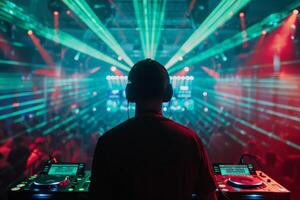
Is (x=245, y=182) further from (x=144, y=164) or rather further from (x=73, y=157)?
(x=73, y=157)

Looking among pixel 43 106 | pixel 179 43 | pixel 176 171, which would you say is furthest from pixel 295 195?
pixel 43 106

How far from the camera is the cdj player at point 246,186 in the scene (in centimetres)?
195

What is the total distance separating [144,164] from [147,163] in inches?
0.5

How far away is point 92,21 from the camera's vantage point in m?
7.01

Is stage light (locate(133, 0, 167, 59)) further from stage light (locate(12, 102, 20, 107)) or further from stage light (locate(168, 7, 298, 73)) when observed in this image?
stage light (locate(12, 102, 20, 107))

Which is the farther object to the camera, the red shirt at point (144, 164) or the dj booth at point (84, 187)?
the dj booth at point (84, 187)

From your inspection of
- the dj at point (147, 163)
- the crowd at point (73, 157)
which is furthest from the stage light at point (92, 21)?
the dj at point (147, 163)

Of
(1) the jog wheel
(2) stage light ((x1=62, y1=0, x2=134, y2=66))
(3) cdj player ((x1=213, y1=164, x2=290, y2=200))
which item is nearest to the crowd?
(3) cdj player ((x1=213, y1=164, x2=290, y2=200))

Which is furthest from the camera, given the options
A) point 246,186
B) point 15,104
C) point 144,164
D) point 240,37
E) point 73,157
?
point 15,104

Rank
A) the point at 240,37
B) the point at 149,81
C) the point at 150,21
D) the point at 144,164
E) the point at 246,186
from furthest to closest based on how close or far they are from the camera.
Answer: the point at 240,37, the point at 150,21, the point at 246,186, the point at 149,81, the point at 144,164

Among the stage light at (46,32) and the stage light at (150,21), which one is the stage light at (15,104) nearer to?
the stage light at (46,32)

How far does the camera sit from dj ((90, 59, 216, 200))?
3.63ft

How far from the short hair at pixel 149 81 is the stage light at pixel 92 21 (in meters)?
4.82

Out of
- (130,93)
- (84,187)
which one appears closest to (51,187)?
(84,187)
